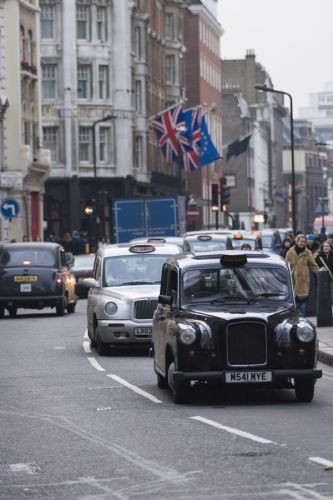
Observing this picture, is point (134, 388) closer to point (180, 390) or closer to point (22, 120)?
point (180, 390)

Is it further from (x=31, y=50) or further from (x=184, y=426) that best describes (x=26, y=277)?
(x=31, y=50)

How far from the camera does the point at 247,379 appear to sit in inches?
669

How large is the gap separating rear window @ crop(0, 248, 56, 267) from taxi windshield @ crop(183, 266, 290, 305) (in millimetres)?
22236

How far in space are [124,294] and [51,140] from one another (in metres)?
63.1

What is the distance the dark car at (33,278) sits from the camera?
39.6 m

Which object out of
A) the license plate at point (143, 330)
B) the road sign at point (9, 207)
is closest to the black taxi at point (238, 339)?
the license plate at point (143, 330)

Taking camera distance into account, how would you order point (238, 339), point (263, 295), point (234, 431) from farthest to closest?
1. point (263, 295)
2. point (238, 339)
3. point (234, 431)

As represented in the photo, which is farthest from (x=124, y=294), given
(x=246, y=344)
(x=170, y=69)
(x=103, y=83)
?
(x=170, y=69)

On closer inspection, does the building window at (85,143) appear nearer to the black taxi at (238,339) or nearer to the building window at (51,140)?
the building window at (51,140)

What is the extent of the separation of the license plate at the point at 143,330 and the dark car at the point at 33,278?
14294 mm

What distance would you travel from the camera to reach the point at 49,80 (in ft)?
289

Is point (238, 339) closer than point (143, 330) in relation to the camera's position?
Yes

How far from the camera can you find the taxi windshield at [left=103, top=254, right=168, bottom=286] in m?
26.7

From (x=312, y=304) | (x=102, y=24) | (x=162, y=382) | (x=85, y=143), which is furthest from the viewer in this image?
(x=102, y=24)
